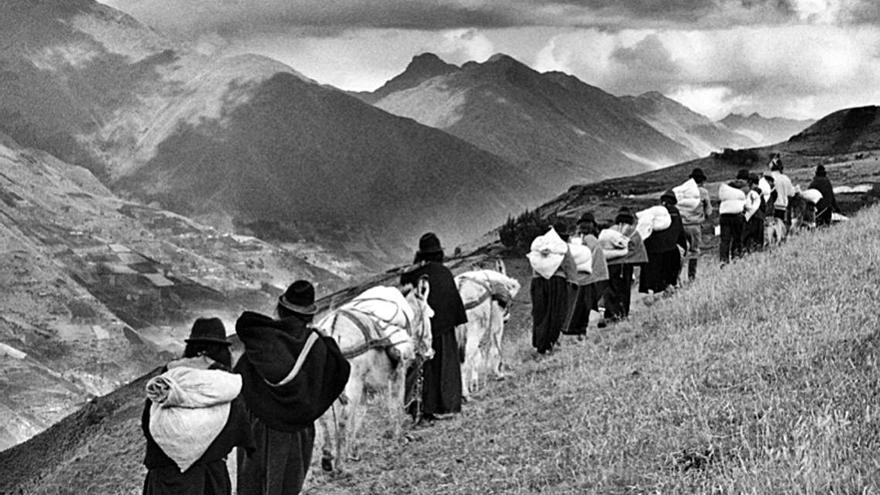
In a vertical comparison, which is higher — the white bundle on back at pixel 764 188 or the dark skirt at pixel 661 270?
the white bundle on back at pixel 764 188

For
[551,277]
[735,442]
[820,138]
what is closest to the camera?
[735,442]

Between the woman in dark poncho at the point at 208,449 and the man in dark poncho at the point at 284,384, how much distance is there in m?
0.64

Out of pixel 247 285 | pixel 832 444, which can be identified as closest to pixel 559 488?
pixel 832 444

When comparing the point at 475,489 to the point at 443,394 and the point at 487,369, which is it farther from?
the point at 487,369

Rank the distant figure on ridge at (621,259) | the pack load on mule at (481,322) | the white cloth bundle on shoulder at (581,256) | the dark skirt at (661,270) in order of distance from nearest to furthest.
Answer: the pack load on mule at (481,322)
the white cloth bundle on shoulder at (581,256)
the distant figure on ridge at (621,259)
the dark skirt at (661,270)

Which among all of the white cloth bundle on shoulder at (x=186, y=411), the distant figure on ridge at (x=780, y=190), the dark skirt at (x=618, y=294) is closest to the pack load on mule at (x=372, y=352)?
the white cloth bundle on shoulder at (x=186, y=411)

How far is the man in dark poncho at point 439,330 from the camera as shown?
481 inches

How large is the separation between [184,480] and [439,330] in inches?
220

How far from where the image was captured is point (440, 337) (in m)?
12.4

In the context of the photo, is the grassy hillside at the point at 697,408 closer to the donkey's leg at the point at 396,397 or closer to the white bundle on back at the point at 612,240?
the donkey's leg at the point at 396,397

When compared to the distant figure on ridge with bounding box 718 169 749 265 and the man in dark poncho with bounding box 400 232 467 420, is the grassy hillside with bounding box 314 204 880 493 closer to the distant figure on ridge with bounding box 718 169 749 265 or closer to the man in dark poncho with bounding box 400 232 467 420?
the man in dark poncho with bounding box 400 232 467 420

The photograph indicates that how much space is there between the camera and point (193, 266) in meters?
195

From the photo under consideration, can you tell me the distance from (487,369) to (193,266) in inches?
7385

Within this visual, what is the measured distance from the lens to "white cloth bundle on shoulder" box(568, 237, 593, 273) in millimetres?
16125
